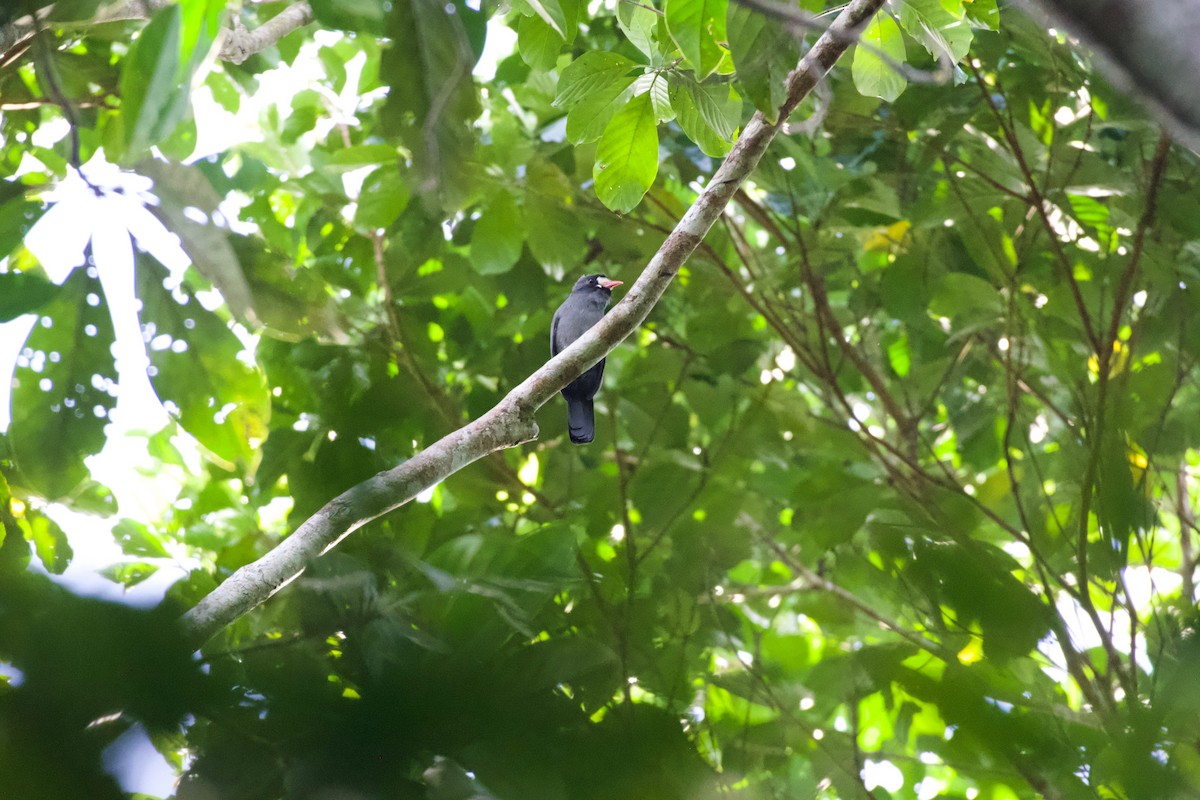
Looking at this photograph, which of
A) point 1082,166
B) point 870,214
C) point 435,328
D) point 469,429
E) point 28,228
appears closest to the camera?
point 28,228

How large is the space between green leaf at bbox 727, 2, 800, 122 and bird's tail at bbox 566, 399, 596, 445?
6.32 feet

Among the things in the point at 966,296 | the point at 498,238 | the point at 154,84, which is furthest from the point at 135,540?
the point at 966,296

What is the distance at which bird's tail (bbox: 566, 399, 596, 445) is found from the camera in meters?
3.55

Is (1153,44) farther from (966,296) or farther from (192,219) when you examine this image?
(966,296)

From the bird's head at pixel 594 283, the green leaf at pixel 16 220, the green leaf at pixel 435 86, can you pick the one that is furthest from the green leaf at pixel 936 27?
the bird's head at pixel 594 283

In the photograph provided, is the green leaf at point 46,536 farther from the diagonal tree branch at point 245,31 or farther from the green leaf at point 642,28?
the green leaf at point 642,28

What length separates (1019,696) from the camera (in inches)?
30.5

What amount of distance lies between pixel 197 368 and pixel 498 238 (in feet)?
4.90

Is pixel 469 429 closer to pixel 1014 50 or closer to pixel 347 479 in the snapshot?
pixel 347 479

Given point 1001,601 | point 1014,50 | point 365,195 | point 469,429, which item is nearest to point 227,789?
point 1001,601

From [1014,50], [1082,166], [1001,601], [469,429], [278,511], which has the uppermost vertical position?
[1014,50]

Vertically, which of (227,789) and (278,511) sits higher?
(278,511)

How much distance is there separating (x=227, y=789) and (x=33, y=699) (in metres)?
0.11

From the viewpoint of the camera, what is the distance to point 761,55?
5.12 ft
